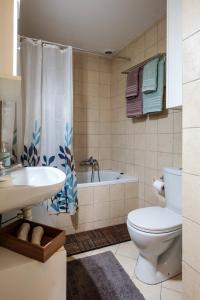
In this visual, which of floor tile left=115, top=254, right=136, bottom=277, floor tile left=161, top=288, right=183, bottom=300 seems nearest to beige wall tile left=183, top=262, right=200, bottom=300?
floor tile left=161, top=288, right=183, bottom=300

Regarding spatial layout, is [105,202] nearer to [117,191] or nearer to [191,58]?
[117,191]

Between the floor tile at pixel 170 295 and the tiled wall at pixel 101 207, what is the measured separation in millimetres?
1062

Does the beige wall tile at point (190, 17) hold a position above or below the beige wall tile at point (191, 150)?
above

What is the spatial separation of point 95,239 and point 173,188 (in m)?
0.99

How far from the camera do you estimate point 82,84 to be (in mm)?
3059

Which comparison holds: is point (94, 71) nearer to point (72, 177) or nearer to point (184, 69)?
point (72, 177)

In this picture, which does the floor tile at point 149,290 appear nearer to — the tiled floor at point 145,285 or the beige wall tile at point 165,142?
the tiled floor at point 145,285

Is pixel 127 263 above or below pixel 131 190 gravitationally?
below

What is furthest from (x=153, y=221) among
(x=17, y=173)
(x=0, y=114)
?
(x=0, y=114)

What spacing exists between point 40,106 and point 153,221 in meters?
1.51

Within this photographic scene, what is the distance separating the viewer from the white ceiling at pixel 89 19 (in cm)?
194

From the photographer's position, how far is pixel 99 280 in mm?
1571

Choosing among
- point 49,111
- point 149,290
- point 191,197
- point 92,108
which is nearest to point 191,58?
point 191,197

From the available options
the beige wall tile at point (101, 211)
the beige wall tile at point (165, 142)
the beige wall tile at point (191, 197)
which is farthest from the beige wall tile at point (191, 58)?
the beige wall tile at point (101, 211)
